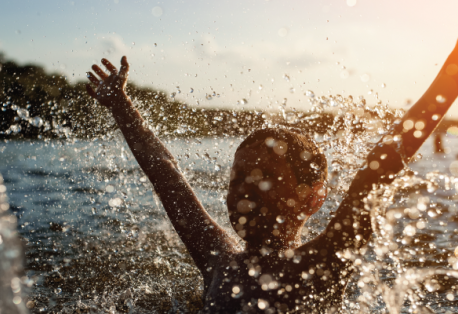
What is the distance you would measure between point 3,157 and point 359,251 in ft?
47.8

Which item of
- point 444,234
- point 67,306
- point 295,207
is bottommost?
point 444,234

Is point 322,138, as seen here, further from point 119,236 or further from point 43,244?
point 43,244

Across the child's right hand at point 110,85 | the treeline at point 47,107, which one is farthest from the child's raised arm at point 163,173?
the treeline at point 47,107

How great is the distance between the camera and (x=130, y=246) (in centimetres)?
465

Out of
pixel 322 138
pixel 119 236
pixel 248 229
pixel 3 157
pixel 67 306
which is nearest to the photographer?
pixel 248 229

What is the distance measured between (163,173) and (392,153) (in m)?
1.68

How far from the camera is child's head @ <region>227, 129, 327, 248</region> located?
2.17m

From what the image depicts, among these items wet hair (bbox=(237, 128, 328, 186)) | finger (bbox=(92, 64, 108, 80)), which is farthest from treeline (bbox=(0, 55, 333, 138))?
wet hair (bbox=(237, 128, 328, 186))

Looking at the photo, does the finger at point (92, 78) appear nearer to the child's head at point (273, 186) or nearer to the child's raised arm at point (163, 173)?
the child's raised arm at point (163, 173)

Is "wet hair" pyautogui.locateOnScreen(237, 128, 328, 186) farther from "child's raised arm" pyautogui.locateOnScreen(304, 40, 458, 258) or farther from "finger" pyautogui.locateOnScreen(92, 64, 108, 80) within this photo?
"finger" pyautogui.locateOnScreen(92, 64, 108, 80)

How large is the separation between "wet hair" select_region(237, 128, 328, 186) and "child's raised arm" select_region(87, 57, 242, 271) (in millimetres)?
664

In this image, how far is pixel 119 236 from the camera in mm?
5086

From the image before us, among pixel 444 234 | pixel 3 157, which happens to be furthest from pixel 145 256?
pixel 3 157

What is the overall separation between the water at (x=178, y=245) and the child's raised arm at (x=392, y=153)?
83 mm
